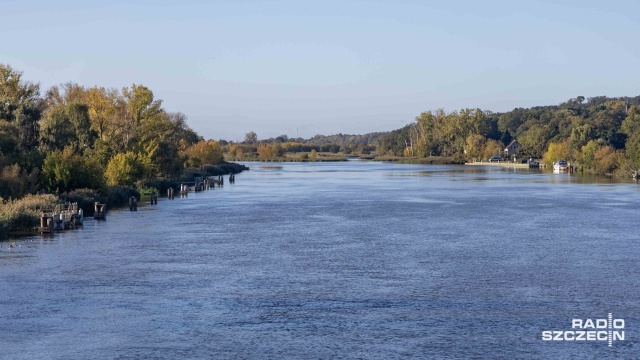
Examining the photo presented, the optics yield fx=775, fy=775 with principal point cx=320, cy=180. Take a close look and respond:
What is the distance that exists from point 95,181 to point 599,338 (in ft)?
124

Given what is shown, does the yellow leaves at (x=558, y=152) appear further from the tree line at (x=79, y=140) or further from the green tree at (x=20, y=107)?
the green tree at (x=20, y=107)

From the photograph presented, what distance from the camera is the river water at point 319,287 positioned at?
54.0ft

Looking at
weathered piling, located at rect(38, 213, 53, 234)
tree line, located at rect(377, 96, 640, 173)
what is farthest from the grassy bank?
tree line, located at rect(377, 96, 640, 173)

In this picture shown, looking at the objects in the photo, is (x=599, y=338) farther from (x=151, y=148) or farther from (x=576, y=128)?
(x=576, y=128)

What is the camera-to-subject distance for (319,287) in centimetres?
2230

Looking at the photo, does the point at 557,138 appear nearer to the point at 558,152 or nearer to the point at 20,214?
the point at 558,152

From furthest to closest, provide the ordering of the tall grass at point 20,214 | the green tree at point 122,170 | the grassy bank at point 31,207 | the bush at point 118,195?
the green tree at point 122,170 < the bush at point 118,195 < the grassy bank at point 31,207 < the tall grass at point 20,214

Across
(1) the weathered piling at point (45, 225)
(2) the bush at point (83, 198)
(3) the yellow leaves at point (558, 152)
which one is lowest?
(1) the weathered piling at point (45, 225)

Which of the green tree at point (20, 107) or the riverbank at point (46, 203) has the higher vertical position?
the green tree at point (20, 107)

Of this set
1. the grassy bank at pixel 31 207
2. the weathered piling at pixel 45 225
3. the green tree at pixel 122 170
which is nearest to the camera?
the weathered piling at pixel 45 225

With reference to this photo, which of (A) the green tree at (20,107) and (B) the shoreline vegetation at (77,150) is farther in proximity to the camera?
(A) the green tree at (20,107)

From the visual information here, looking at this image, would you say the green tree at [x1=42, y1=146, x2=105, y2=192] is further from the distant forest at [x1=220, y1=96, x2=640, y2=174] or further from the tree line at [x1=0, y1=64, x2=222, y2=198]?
the distant forest at [x1=220, y1=96, x2=640, y2=174]

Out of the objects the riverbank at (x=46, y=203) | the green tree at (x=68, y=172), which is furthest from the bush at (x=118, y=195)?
the green tree at (x=68, y=172)

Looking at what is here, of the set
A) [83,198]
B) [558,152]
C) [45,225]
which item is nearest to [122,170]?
[83,198]
